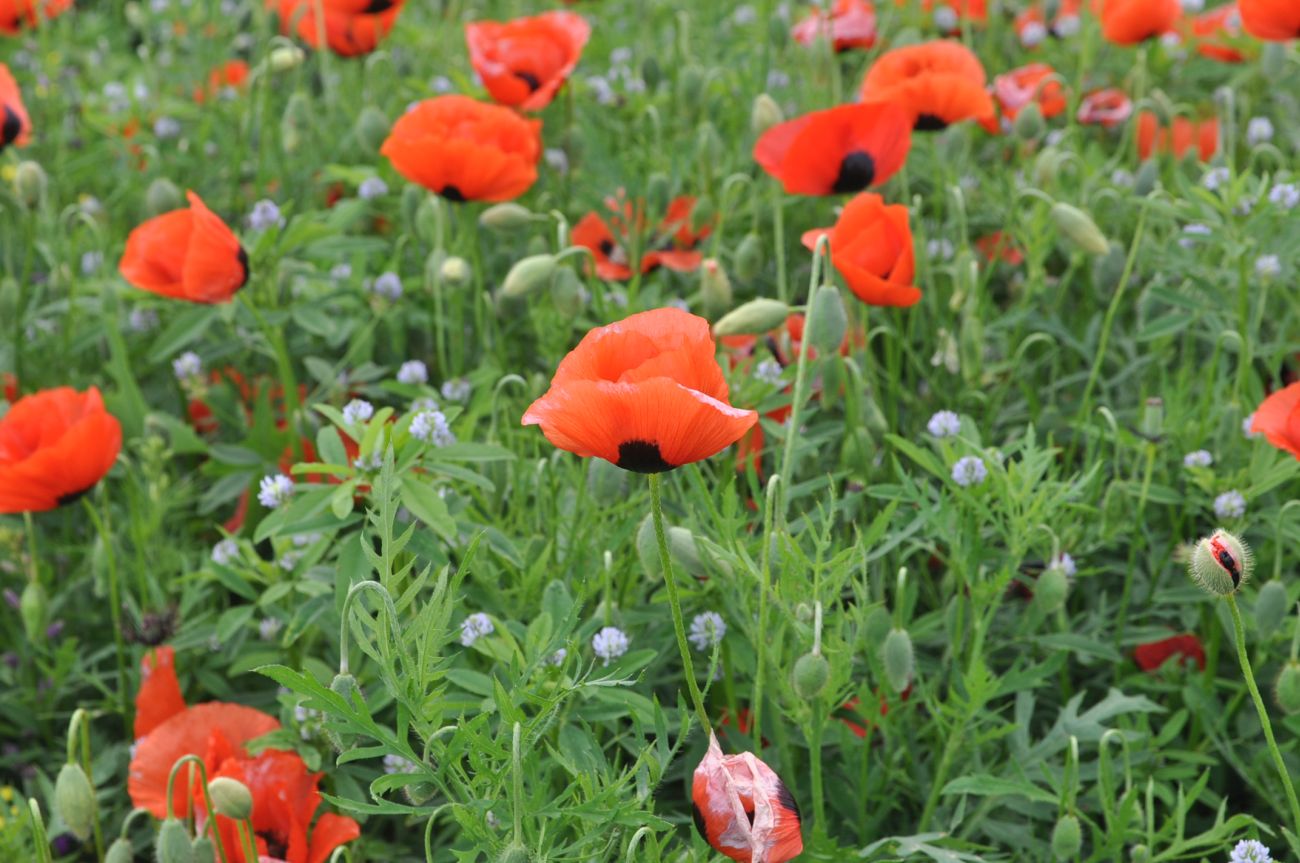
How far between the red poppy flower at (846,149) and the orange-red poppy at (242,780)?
0.86 metres

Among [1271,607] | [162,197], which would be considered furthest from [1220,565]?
[162,197]

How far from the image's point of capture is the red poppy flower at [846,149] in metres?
1.67

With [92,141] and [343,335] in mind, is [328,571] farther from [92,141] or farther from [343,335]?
[92,141]

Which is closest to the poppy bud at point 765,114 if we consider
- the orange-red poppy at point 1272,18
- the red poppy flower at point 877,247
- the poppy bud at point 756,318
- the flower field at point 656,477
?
the flower field at point 656,477

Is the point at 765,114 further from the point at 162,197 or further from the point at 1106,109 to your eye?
the point at 1106,109

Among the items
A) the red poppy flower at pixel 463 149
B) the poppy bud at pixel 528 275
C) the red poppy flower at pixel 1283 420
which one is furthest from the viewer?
the red poppy flower at pixel 463 149

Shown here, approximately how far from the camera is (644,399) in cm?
97

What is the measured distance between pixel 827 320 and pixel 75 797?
827 millimetres

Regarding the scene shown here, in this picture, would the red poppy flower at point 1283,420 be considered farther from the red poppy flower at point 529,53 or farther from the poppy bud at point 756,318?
the red poppy flower at point 529,53

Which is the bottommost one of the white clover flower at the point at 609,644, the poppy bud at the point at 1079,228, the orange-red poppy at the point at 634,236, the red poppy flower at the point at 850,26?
the orange-red poppy at the point at 634,236

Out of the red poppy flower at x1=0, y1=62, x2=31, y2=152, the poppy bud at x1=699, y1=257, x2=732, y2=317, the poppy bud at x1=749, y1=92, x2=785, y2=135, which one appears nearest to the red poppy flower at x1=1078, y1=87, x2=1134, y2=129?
the poppy bud at x1=749, y1=92, x2=785, y2=135

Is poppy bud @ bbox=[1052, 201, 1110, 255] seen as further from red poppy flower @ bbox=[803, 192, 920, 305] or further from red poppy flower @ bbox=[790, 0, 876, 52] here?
red poppy flower @ bbox=[790, 0, 876, 52]

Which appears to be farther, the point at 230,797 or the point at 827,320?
the point at 827,320

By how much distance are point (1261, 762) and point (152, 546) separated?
4.16ft
